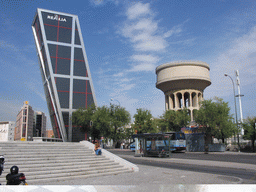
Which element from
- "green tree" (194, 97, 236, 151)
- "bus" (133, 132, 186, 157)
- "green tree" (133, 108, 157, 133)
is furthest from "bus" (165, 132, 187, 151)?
"green tree" (133, 108, 157, 133)

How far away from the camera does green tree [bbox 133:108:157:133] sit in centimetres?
4769

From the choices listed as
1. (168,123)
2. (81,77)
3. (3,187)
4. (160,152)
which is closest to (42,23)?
(81,77)

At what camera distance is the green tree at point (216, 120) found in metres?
36.3

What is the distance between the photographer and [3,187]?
4168 mm

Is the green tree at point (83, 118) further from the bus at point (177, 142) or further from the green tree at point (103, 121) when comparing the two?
the bus at point (177, 142)

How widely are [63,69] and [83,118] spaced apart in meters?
13.3

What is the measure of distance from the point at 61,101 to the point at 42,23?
1972 centimetres

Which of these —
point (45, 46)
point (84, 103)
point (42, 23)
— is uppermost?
point (42, 23)

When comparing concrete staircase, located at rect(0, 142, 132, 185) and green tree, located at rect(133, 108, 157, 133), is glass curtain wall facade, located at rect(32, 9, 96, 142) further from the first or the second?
concrete staircase, located at rect(0, 142, 132, 185)

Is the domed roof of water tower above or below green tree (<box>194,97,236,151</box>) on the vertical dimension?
above

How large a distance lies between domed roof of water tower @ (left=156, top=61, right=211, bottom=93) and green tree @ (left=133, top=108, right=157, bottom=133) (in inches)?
841

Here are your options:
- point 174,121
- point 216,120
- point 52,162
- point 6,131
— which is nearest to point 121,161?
point 52,162

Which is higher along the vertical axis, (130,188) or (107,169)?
(130,188)

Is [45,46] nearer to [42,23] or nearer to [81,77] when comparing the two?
[42,23]
